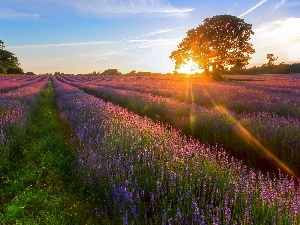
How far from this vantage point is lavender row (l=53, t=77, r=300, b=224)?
2.61 metres

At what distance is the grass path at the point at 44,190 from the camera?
3.61 m

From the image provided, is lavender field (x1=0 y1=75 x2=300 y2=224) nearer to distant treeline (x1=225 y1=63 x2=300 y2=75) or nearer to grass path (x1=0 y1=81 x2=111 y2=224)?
grass path (x1=0 y1=81 x2=111 y2=224)

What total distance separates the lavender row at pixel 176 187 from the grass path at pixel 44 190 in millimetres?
261

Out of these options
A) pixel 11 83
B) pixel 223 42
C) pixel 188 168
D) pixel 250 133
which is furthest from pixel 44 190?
pixel 223 42

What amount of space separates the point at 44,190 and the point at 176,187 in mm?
2027

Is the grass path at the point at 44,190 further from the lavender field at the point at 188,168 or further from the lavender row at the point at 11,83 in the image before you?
the lavender row at the point at 11,83

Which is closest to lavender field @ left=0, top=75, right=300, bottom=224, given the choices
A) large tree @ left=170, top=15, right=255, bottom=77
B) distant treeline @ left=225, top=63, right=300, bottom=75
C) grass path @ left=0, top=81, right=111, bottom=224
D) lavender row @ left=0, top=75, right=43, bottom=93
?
grass path @ left=0, top=81, right=111, bottom=224

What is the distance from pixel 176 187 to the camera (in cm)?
335

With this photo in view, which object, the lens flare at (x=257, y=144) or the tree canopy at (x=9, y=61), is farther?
the tree canopy at (x=9, y=61)

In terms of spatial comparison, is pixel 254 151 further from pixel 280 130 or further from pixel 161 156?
pixel 161 156

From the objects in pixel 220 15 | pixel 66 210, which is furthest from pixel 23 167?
pixel 220 15

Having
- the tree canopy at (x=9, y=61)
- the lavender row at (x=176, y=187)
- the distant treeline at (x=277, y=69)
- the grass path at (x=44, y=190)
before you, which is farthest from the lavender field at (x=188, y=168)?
the tree canopy at (x=9, y=61)

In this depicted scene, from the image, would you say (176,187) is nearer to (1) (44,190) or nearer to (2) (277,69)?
(1) (44,190)

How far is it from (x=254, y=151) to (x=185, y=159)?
2620mm
